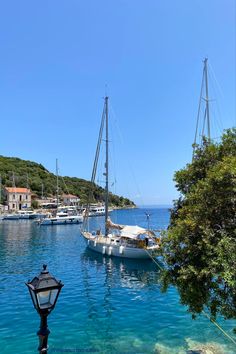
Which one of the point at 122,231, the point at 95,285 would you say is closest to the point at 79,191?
the point at 122,231

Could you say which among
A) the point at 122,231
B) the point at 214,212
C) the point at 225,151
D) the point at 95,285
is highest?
the point at 225,151

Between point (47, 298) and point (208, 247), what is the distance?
3760 millimetres

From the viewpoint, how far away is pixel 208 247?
22.3 feet

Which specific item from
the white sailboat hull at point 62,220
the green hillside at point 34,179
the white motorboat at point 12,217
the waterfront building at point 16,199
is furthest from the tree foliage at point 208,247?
the green hillside at point 34,179

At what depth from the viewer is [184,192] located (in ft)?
Result: 31.1

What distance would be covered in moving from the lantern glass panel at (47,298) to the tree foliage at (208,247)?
3.44 meters

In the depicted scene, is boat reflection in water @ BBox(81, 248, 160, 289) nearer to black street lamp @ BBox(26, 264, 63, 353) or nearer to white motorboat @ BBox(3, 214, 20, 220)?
black street lamp @ BBox(26, 264, 63, 353)

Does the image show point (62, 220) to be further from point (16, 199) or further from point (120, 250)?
point (120, 250)

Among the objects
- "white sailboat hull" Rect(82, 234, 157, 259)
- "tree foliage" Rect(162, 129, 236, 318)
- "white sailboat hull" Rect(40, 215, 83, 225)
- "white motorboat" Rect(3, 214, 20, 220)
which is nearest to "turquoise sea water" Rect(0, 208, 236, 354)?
"white sailboat hull" Rect(82, 234, 157, 259)

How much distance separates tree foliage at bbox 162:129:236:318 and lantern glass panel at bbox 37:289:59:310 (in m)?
3.44

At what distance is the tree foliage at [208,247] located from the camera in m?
6.64

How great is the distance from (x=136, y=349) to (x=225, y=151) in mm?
8223

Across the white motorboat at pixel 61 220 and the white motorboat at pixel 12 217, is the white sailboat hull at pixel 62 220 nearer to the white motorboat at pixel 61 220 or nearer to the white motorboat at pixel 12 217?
the white motorboat at pixel 61 220

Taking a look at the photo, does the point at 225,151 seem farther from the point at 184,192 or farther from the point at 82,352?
the point at 82,352
